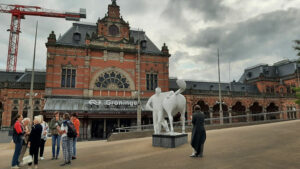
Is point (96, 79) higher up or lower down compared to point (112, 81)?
higher up

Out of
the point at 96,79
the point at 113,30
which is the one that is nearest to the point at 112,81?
the point at 96,79

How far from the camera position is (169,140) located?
347 inches

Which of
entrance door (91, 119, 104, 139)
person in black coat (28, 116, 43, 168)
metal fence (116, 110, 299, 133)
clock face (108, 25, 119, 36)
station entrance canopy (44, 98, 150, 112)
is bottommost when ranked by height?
entrance door (91, 119, 104, 139)

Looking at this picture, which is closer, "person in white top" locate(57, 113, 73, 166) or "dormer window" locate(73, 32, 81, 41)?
"person in white top" locate(57, 113, 73, 166)

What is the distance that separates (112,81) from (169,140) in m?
20.1

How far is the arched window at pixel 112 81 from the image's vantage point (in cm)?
2717

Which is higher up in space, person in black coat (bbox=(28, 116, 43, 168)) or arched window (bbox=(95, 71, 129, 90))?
arched window (bbox=(95, 71, 129, 90))

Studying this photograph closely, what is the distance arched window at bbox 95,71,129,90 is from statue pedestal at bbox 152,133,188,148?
18.9 metres

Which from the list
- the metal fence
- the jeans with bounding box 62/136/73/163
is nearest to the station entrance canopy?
the metal fence

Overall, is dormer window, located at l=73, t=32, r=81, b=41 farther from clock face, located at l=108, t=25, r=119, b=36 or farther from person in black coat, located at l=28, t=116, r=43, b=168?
person in black coat, located at l=28, t=116, r=43, b=168

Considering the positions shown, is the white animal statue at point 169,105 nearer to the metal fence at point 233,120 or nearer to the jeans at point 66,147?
the jeans at point 66,147

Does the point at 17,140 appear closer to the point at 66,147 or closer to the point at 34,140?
the point at 34,140

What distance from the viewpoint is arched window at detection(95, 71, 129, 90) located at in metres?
27.2

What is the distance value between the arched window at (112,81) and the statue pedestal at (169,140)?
62.1ft
